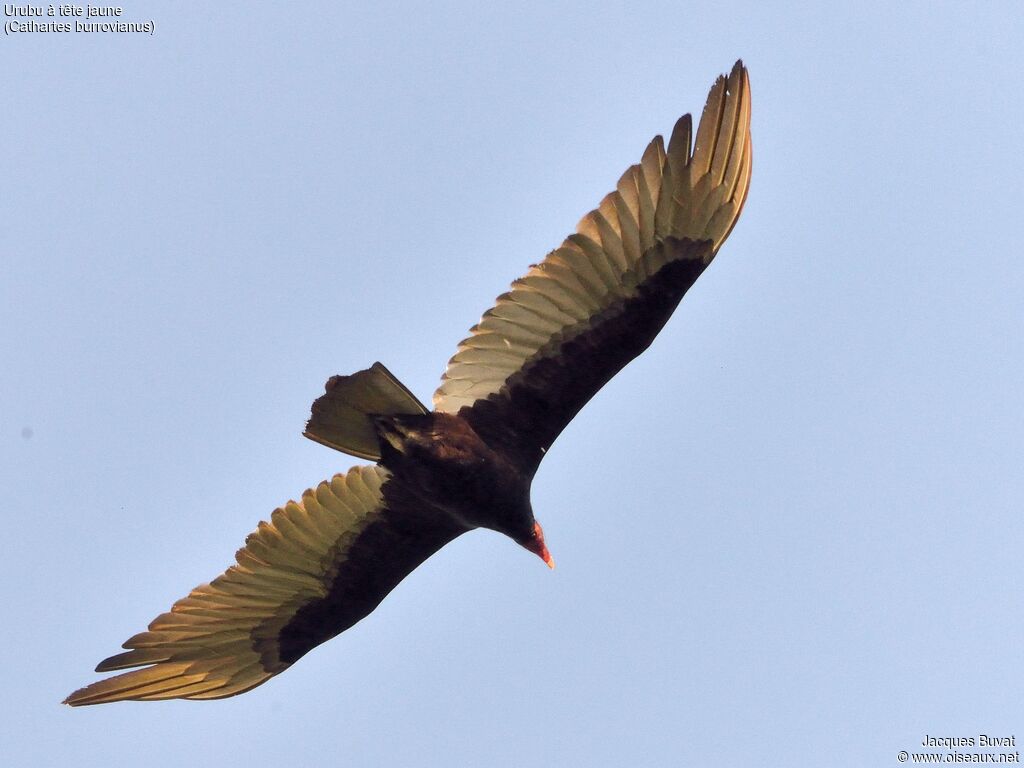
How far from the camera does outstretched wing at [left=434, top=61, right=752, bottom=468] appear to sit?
31.3ft

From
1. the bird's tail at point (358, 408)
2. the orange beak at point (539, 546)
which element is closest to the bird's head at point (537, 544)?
the orange beak at point (539, 546)

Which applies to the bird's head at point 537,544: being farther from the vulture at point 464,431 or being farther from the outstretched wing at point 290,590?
the outstretched wing at point 290,590

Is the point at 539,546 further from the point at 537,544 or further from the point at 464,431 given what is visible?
the point at 464,431

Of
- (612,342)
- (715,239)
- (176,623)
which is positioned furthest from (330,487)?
(715,239)

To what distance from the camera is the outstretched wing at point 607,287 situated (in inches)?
375

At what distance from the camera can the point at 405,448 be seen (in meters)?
9.88

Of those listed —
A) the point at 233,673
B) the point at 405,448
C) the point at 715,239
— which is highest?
the point at 715,239

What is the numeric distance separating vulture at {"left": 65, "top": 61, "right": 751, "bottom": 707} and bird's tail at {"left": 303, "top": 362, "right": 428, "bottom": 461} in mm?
12

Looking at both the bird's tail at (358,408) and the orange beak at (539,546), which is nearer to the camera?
the bird's tail at (358,408)

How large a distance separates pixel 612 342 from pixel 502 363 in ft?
2.43

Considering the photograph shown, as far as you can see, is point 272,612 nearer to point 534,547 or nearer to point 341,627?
point 341,627

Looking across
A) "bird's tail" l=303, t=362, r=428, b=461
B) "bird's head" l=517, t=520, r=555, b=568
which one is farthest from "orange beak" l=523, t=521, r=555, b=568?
"bird's tail" l=303, t=362, r=428, b=461

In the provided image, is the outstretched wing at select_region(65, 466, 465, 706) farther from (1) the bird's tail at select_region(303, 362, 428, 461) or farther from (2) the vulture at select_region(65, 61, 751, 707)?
(1) the bird's tail at select_region(303, 362, 428, 461)

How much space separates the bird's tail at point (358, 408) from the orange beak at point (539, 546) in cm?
121
